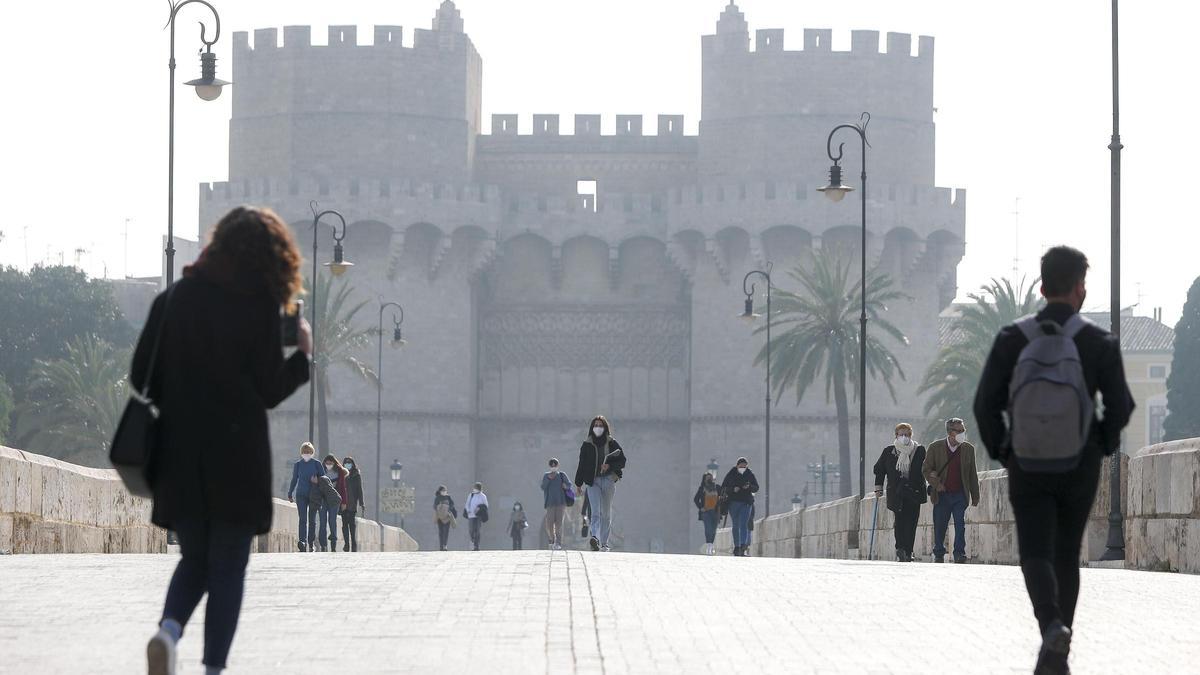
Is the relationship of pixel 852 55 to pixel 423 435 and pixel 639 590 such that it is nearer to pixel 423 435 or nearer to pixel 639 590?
pixel 423 435

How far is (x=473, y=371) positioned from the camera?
66000mm

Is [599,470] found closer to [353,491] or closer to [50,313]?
[353,491]

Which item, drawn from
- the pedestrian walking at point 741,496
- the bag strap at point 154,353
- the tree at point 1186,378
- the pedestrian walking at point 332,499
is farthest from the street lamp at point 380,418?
the bag strap at point 154,353

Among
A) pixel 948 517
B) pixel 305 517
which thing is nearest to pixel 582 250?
pixel 305 517

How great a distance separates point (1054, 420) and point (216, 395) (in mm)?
2644

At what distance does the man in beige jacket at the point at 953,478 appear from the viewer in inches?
714

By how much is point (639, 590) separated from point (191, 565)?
5274 mm

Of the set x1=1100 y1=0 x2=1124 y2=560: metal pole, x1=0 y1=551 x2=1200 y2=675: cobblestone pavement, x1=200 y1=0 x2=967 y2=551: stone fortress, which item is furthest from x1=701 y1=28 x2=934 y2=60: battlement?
x1=0 y1=551 x2=1200 y2=675: cobblestone pavement

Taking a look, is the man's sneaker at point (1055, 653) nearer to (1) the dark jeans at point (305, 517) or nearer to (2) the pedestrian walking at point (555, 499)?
(1) the dark jeans at point (305, 517)

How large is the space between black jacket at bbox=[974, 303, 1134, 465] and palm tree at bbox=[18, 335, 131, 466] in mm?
49764

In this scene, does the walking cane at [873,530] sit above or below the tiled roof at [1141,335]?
below

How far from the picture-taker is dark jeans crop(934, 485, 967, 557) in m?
18.5

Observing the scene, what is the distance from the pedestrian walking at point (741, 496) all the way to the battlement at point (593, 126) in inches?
1722

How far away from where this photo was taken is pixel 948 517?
18750 mm
